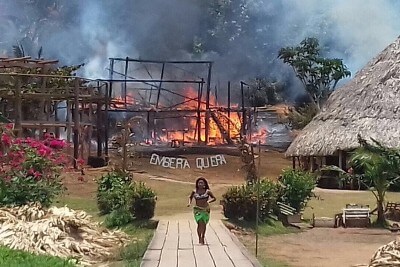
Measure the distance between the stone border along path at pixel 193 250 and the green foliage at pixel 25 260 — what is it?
1.05 m

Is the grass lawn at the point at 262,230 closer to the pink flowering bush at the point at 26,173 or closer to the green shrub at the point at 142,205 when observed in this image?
the green shrub at the point at 142,205

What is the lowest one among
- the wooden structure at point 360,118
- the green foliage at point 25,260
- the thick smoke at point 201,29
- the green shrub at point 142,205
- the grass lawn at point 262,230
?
the grass lawn at point 262,230

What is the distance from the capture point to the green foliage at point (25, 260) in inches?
323

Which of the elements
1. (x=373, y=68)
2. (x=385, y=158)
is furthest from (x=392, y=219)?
(x=373, y=68)

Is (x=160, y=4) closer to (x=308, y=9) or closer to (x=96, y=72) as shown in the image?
(x=96, y=72)

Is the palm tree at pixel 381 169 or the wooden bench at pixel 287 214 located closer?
the wooden bench at pixel 287 214

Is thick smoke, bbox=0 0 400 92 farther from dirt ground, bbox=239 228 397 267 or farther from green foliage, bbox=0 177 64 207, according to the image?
green foliage, bbox=0 177 64 207

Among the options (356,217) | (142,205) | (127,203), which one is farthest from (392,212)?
(127,203)

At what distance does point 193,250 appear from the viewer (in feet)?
34.8

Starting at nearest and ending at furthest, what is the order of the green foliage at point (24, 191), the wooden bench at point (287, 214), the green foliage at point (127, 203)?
the green foliage at point (24, 191) < the green foliage at point (127, 203) < the wooden bench at point (287, 214)

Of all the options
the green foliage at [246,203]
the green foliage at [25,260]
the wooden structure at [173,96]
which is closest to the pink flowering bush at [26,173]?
the green foliage at [25,260]

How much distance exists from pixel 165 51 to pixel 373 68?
29833 millimetres

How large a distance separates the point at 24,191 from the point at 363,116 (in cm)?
1824

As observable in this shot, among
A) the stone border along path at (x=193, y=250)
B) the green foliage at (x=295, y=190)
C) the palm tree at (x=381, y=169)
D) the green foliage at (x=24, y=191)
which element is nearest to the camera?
the stone border along path at (x=193, y=250)
